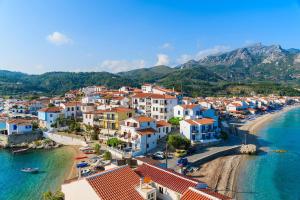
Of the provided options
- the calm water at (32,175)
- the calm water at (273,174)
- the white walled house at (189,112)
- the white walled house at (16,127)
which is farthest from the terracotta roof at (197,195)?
the white walled house at (16,127)

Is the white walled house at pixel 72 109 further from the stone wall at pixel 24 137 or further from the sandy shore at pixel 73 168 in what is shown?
the sandy shore at pixel 73 168

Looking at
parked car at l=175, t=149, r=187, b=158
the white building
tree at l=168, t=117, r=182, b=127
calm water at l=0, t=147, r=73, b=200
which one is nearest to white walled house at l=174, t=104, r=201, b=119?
tree at l=168, t=117, r=182, b=127

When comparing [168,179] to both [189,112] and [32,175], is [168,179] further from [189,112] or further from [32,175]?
[189,112]

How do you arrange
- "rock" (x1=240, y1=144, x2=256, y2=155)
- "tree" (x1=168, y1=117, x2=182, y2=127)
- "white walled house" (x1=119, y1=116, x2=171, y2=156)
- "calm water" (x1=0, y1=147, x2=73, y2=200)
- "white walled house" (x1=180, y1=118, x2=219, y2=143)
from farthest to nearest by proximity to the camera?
1. "tree" (x1=168, y1=117, x2=182, y2=127)
2. "white walled house" (x1=180, y1=118, x2=219, y2=143)
3. "rock" (x1=240, y1=144, x2=256, y2=155)
4. "white walled house" (x1=119, y1=116, x2=171, y2=156)
5. "calm water" (x1=0, y1=147, x2=73, y2=200)

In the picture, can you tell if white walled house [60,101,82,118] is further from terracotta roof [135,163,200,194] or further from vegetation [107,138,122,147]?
terracotta roof [135,163,200,194]

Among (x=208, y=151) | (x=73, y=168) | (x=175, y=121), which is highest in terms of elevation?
(x=175, y=121)

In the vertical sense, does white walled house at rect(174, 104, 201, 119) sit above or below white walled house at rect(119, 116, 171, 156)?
above

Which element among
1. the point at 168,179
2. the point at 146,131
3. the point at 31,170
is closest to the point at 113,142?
the point at 146,131
